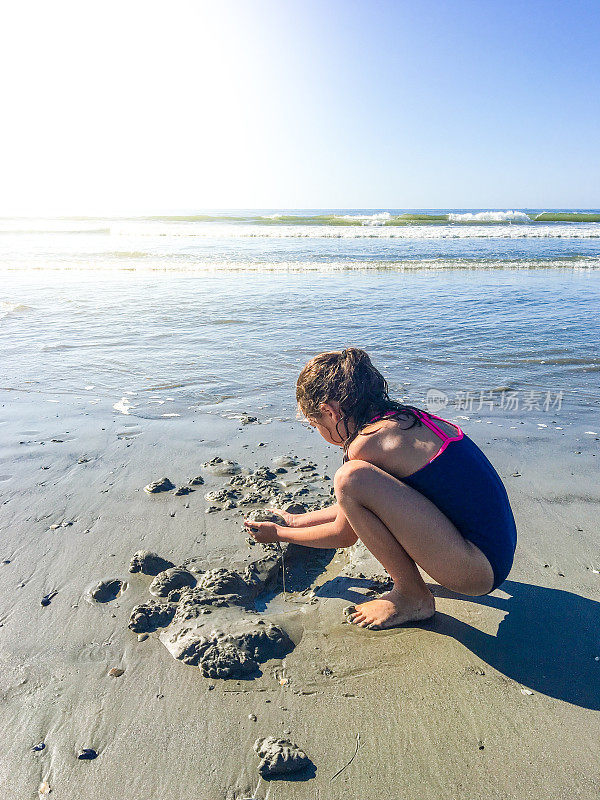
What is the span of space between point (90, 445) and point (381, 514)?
2.65 m

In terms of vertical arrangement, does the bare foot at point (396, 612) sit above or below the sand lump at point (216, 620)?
above

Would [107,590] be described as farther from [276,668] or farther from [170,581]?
[276,668]

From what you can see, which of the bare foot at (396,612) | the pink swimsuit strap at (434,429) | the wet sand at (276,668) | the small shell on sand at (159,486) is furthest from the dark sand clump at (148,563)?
the pink swimsuit strap at (434,429)

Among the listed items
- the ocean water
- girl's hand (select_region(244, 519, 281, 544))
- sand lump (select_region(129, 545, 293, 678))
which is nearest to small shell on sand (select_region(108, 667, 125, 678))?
sand lump (select_region(129, 545, 293, 678))

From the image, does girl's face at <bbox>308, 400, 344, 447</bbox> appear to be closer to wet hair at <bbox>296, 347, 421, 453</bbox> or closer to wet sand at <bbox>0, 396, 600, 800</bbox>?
wet hair at <bbox>296, 347, 421, 453</bbox>

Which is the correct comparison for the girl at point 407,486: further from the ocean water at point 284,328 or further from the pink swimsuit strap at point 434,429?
the ocean water at point 284,328

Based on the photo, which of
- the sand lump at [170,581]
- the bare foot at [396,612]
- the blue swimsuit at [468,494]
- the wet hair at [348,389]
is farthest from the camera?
the sand lump at [170,581]

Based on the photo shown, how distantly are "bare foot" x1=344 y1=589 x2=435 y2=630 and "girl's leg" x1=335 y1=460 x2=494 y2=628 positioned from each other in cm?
8

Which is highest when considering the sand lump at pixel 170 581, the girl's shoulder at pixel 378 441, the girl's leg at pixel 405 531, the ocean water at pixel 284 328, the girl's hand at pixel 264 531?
the girl's shoulder at pixel 378 441

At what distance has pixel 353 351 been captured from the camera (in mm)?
2248

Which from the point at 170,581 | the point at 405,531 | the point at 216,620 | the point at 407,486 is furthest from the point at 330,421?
the point at 170,581

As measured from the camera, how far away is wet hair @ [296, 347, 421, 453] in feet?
7.19

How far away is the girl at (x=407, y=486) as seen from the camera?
2.10 m

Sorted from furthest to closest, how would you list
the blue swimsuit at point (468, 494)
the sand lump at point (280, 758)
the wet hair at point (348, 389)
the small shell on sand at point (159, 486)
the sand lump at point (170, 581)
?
1. the small shell on sand at point (159, 486)
2. the sand lump at point (170, 581)
3. the wet hair at point (348, 389)
4. the blue swimsuit at point (468, 494)
5. the sand lump at point (280, 758)
